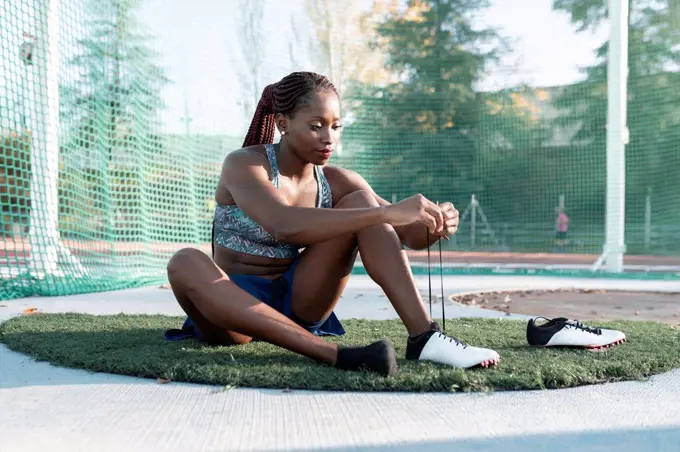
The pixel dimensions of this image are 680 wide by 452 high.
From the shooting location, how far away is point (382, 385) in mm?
2068

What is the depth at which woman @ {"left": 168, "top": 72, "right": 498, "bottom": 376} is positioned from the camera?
7.52ft

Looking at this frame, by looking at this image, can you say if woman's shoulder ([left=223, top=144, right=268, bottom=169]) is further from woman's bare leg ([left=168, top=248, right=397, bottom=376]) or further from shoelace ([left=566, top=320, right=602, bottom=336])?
shoelace ([left=566, top=320, right=602, bottom=336])

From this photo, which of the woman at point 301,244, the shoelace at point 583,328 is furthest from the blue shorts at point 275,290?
the shoelace at point 583,328

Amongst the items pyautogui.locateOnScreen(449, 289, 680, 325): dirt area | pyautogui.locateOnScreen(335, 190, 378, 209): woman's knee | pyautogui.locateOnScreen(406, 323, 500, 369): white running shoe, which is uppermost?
pyautogui.locateOnScreen(335, 190, 378, 209): woman's knee

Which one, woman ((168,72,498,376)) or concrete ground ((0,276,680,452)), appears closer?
concrete ground ((0,276,680,452))

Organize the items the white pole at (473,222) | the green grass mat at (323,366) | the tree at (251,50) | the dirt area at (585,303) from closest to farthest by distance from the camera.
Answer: the green grass mat at (323,366) → the dirt area at (585,303) → the tree at (251,50) → the white pole at (473,222)

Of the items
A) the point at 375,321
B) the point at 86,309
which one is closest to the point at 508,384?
the point at 375,321

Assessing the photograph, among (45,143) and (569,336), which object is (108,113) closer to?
(45,143)

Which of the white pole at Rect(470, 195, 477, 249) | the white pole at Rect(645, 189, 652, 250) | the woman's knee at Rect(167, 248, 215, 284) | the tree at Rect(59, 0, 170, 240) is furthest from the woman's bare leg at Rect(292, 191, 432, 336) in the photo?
the white pole at Rect(645, 189, 652, 250)

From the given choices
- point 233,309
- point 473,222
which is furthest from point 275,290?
point 473,222

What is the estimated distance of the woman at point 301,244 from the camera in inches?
90.2

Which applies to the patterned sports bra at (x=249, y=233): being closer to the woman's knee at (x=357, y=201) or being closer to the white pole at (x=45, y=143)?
the woman's knee at (x=357, y=201)

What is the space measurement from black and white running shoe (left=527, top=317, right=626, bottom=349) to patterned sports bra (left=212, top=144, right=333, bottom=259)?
0.97 m

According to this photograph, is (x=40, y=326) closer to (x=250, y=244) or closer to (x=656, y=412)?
(x=250, y=244)
